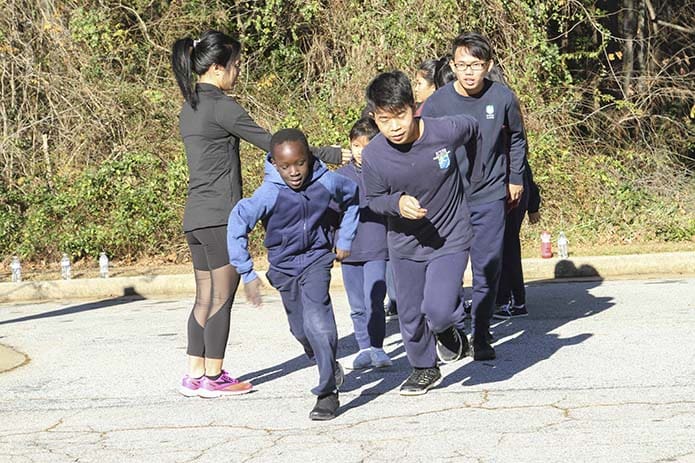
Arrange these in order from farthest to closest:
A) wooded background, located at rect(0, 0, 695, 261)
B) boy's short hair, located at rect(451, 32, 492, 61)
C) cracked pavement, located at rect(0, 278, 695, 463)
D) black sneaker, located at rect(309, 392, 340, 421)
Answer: wooded background, located at rect(0, 0, 695, 261) → boy's short hair, located at rect(451, 32, 492, 61) → black sneaker, located at rect(309, 392, 340, 421) → cracked pavement, located at rect(0, 278, 695, 463)

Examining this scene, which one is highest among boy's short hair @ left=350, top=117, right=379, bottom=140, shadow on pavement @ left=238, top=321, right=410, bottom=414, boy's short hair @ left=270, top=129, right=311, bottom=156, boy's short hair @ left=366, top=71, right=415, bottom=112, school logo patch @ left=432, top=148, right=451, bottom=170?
boy's short hair @ left=366, top=71, right=415, bottom=112

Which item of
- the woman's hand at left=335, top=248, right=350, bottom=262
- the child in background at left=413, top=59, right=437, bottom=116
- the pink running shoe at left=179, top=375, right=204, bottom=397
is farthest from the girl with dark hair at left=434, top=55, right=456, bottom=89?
the pink running shoe at left=179, top=375, right=204, bottom=397

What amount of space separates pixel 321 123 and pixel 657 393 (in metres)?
10.1

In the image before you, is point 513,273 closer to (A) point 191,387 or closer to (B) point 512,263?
(B) point 512,263

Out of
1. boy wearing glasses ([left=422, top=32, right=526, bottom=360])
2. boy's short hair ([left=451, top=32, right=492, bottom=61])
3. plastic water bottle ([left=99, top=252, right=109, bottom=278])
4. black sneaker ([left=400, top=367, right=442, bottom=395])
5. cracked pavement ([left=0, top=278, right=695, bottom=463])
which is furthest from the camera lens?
plastic water bottle ([left=99, top=252, right=109, bottom=278])

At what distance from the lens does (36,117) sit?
18.5 meters

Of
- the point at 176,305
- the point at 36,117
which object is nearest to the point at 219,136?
the point at 176,305

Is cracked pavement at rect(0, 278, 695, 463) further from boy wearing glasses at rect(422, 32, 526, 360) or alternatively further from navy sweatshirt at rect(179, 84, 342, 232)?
navy sweatshirt at rect(179, 84, 342, 232)

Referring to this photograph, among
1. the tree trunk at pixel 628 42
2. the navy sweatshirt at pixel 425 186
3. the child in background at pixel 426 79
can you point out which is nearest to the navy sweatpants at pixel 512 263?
the child in background at pixel 426 79

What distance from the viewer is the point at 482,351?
26.4ft

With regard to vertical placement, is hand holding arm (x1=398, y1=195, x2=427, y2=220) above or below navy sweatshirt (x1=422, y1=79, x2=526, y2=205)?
below

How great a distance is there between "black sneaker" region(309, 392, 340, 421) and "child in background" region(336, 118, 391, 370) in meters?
1.34

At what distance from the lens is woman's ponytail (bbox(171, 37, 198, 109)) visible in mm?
7230

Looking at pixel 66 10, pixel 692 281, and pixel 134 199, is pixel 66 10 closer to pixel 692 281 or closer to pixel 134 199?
pixel 134 199
